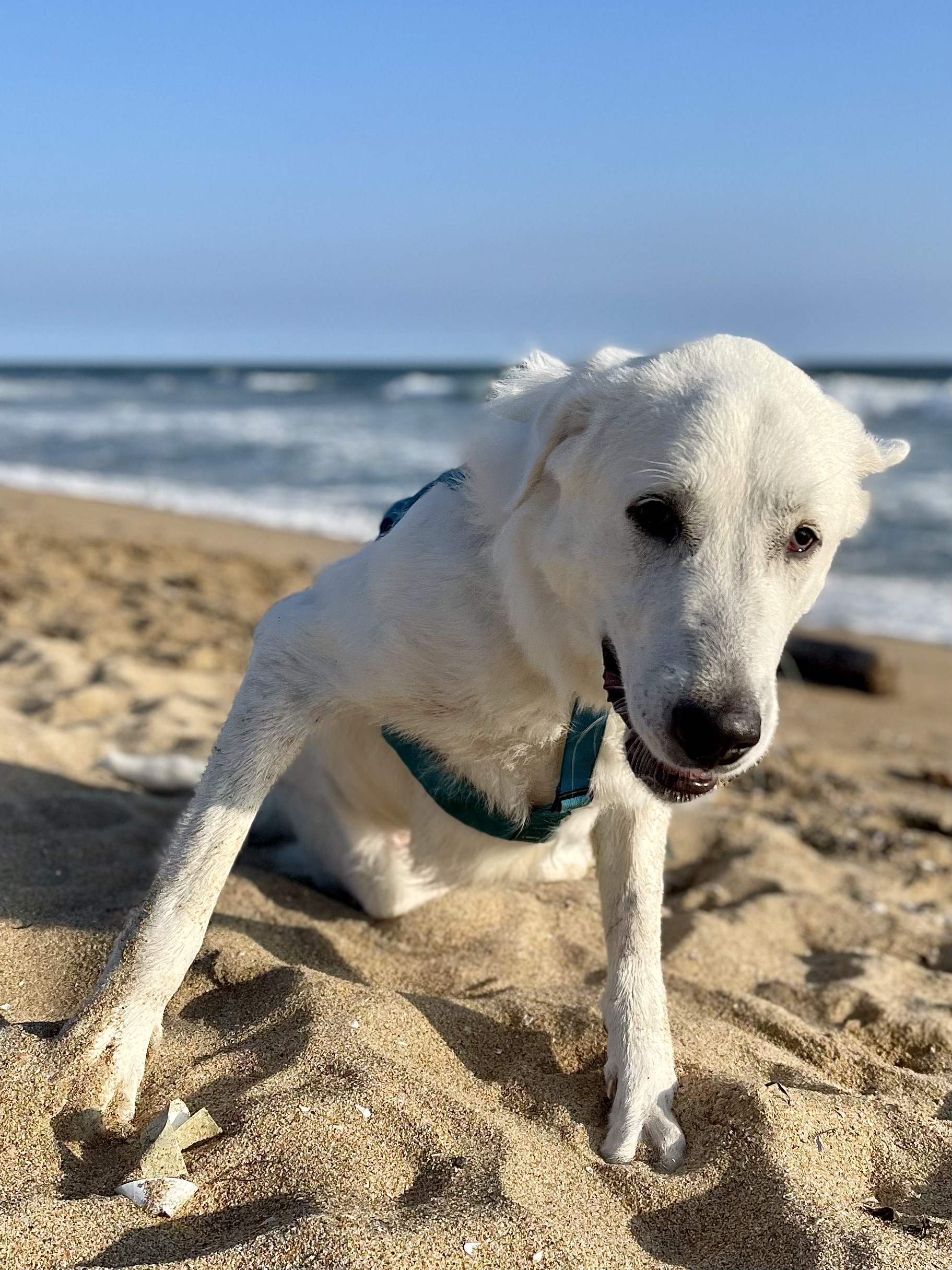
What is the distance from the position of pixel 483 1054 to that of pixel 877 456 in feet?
5.18

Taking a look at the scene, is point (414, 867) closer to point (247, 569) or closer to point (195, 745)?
point (195, 745)

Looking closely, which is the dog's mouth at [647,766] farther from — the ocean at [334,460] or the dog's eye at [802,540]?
the ocean at [334,460]

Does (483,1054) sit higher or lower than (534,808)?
lower

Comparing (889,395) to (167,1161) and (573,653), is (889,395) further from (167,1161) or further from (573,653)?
(167,1161)

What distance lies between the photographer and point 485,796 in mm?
2688

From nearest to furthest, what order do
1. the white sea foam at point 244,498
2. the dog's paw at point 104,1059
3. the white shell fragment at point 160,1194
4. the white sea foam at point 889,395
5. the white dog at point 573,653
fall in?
the white shell fragment at point 160,1194, the white dog at point 573,653, the dog's paw at point 104,1059, the white sea foam at point 244,498, the white sea foam at point 889,395

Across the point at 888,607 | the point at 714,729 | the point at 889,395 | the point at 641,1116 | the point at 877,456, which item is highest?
the point at 889,395

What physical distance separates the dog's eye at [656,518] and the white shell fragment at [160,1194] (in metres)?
1.41

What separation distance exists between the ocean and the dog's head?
421mm

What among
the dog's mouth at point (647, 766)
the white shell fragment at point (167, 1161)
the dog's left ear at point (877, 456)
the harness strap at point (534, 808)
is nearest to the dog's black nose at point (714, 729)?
the dog's mouth at point (647, 766)

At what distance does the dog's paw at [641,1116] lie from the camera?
2.32 m

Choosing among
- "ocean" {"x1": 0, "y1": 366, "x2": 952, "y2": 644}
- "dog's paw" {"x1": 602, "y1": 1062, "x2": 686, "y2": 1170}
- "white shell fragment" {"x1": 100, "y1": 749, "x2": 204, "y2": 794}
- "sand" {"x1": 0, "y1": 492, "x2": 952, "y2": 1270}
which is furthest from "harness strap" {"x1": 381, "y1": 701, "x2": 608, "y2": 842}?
"white shell fragment" {"x1": 100, "y1": 749, "x2": 204, "y2": 794}

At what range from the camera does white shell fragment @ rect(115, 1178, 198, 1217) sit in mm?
1893

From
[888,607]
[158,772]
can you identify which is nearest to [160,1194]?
[158,772]
